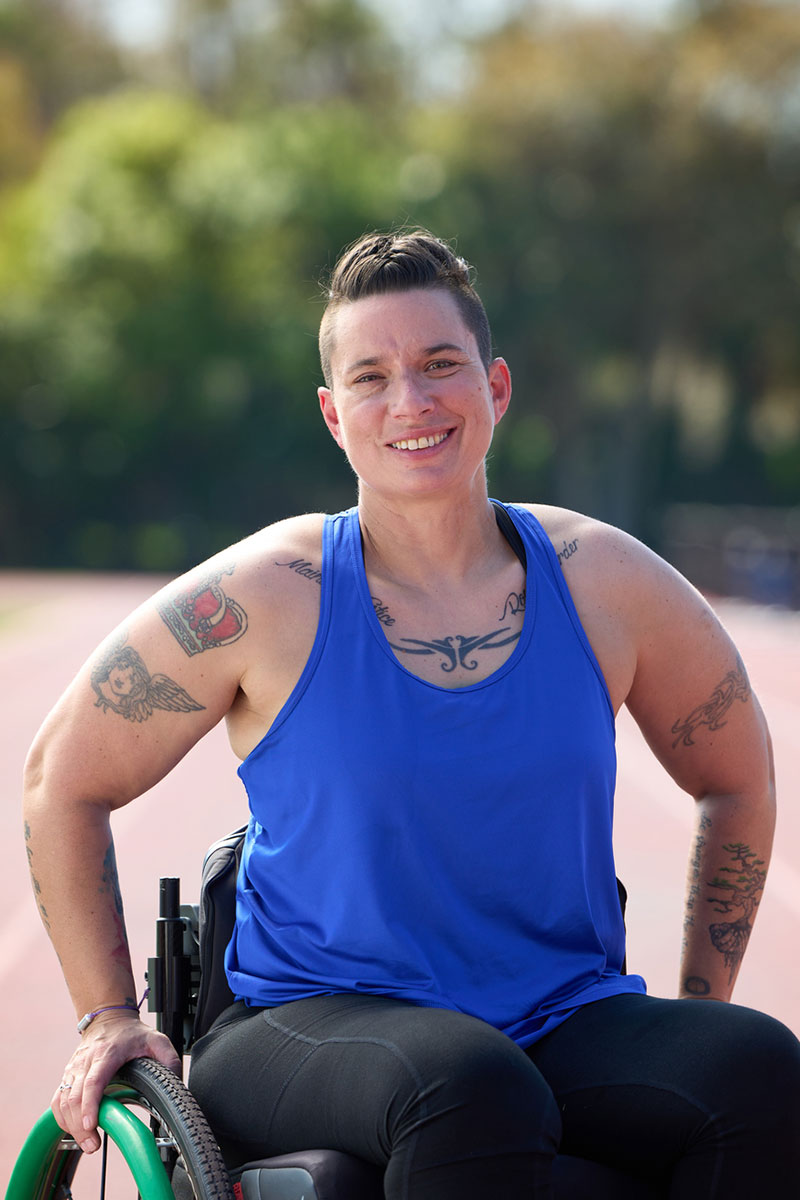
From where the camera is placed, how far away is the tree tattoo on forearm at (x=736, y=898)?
262 cm

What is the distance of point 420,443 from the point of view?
249 cm

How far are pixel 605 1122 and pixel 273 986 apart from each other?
51cm

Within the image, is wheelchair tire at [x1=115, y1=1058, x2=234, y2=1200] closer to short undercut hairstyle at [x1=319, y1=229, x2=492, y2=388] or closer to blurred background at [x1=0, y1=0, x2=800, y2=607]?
short undercut hairstyle at [x1=319, y1=229, x2=492, y2=388]

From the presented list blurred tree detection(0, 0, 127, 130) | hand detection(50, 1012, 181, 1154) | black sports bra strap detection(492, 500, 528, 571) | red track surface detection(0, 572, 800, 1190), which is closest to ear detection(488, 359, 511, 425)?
black sports bra strap detection(492, 500, 528, 571)

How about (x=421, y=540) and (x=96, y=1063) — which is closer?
(x=96, y=1063)

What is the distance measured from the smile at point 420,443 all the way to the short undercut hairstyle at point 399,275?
0.55ft

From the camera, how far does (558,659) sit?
2.37m

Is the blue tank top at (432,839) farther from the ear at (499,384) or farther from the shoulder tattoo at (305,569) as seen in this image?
the ear at (499,384)

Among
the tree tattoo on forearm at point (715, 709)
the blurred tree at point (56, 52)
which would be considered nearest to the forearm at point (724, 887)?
the tree tattoo on forearm at point (715, 709)

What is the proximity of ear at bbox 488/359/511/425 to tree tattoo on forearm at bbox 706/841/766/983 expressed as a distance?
0.84 meters

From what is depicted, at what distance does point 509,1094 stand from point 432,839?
1.33 feet

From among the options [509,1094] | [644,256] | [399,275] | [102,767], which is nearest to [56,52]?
[644,256]

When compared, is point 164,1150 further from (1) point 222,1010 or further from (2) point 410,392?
(2) point 410,392

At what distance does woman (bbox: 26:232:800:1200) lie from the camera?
79.9 inches
